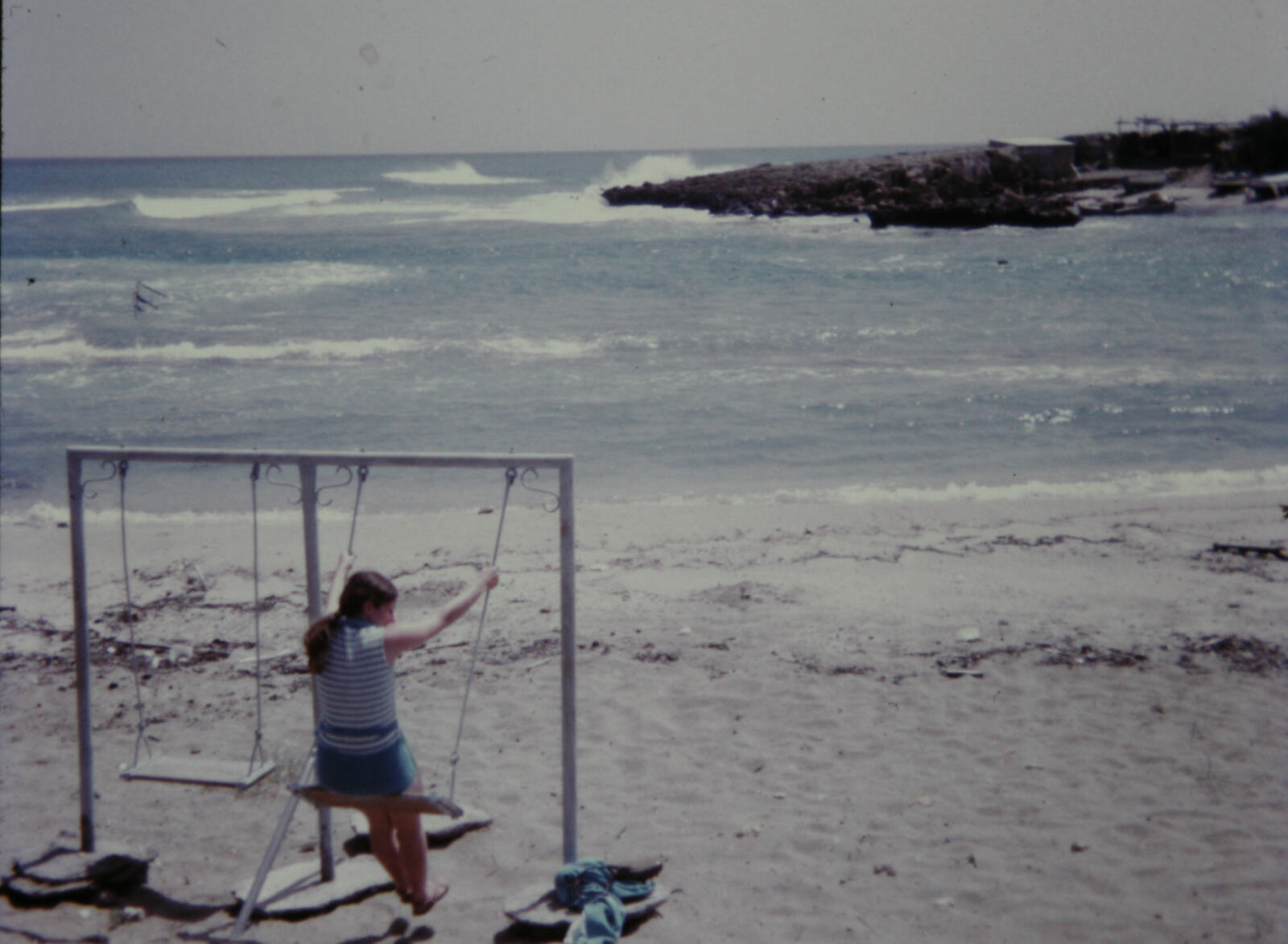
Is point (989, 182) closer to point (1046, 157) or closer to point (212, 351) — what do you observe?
point (1046, 157)

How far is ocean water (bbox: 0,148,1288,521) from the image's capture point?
12.1 meters

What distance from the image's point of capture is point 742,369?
57.7 ft

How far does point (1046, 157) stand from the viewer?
58.8 meters

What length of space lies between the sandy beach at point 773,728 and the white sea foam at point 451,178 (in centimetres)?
8577

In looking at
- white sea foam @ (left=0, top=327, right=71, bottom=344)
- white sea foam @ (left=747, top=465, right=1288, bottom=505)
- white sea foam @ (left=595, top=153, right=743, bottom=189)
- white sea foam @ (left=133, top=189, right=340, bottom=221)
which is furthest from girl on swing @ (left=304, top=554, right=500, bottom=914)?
white sea foam @ (left=595, top=153, right=743, bottom=189)

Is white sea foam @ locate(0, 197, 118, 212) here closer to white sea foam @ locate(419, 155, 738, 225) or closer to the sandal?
white sea foam @ locate(419, 155, 738, 225)

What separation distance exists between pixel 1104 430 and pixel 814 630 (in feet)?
27.7

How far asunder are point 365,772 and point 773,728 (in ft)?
8.17

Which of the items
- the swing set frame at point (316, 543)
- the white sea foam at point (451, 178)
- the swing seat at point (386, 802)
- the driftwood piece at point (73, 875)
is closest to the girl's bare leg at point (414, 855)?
the swing seat at point (386, 802)

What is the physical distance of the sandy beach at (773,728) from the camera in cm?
392

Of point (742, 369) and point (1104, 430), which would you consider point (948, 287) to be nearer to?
point (742, 369)

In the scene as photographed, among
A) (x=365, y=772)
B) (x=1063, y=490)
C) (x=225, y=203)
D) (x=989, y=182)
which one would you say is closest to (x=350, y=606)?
(x=365, y=772)

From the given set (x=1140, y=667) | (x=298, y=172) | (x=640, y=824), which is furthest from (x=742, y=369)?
(x=298, y=172)

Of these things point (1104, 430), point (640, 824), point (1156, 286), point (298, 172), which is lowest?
point (640, 824)
